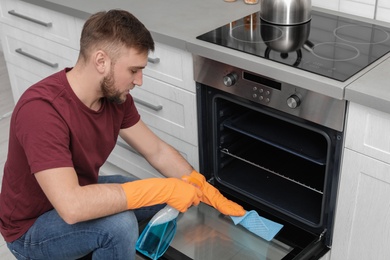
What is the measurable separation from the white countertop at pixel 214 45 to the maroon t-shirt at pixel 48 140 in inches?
14.3

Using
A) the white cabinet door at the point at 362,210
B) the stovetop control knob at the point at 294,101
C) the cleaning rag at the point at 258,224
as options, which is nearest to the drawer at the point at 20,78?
the cleaning rag at the point at 258,224

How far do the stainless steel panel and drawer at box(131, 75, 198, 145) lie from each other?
344mm

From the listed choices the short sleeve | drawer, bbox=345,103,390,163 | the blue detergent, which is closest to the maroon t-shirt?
the short sleeve

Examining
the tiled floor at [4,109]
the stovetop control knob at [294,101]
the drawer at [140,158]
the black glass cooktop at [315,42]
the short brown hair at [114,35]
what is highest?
the short brown hair at [114,35]

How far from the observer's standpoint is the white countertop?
1.72m

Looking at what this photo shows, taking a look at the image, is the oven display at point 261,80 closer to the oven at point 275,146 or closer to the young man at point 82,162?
the oven at point 275,146

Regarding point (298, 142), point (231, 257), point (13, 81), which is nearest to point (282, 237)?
point (231, 257)

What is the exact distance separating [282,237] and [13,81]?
1.94 m

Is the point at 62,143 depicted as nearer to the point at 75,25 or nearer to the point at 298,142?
the point at 298,142

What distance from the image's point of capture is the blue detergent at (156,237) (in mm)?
1947

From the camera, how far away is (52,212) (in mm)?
1844

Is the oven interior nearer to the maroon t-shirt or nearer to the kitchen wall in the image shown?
the maroon t-shirt

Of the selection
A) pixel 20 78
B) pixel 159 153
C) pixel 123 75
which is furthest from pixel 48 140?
pixel 20 78

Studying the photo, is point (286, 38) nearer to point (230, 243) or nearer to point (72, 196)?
point (230, 243)
